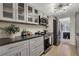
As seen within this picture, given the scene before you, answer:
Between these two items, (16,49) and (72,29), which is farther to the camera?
(72,29)

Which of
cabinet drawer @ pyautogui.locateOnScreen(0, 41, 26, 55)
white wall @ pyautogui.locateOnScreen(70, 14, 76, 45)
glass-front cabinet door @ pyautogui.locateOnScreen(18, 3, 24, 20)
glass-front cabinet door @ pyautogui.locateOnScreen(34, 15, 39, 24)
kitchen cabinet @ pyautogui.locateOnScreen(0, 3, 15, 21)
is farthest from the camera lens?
glass-front cabinet door @ pyautogui.locateOnScreen(34, 15, 39, 24)

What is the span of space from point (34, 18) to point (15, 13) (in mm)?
967

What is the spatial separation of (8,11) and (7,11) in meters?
0.03

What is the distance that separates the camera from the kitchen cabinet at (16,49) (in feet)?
4.24

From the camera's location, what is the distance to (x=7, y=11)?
1.68 meters

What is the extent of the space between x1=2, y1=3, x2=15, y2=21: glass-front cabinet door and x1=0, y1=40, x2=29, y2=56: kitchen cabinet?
0.54 metres

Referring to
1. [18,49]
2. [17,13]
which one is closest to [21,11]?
[17,13]

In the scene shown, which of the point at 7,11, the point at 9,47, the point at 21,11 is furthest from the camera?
the point at 21,11

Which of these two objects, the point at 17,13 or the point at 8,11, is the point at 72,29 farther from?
the point at 8,11

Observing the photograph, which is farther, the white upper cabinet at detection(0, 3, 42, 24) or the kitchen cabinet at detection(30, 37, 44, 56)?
the kitchen cabinet at detection(30, 37, 44, 56)

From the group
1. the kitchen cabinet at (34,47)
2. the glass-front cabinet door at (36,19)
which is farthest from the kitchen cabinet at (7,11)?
the glass-front cabinet door at (36,19)

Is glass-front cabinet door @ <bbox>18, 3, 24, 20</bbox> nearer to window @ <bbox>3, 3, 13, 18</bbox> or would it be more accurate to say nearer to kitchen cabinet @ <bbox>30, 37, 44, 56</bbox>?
window @ <bbox>3, 3, 13, 18</bbox>

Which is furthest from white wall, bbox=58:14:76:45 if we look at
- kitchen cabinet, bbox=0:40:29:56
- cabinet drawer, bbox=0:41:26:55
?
cabinet drawer, bbox=0:41:26:55

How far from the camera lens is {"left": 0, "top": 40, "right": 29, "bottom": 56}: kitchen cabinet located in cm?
129
